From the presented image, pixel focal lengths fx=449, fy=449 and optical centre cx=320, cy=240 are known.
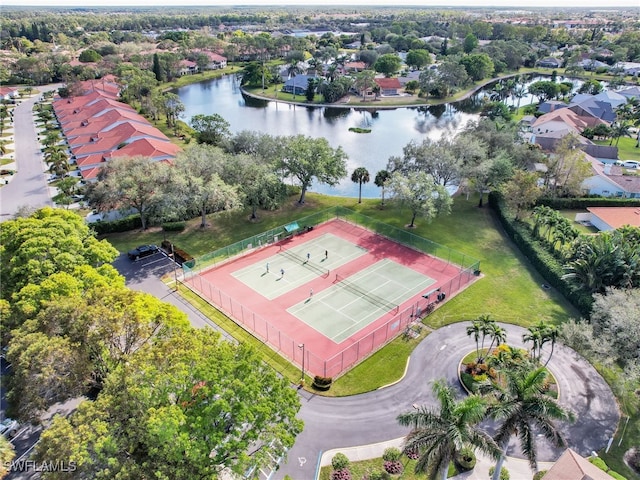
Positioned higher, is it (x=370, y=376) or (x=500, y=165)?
(x=500, y=165)

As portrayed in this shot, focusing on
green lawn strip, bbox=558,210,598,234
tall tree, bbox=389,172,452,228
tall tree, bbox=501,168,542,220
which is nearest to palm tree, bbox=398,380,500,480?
tall tree, bbox=389,172,452,228

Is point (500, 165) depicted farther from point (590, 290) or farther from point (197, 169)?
point (197, 169)

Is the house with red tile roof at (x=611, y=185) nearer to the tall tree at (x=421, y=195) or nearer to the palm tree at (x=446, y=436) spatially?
the tall tree at (x=421, y=195)

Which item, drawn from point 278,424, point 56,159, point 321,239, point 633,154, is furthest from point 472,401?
point 633,154

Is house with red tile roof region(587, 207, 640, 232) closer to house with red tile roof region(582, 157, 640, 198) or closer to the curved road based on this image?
house with red tile roof region(582, 157, 640, 198)

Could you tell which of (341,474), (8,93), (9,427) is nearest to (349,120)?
(8,93)

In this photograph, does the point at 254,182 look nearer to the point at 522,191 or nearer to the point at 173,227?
the point at 173,227

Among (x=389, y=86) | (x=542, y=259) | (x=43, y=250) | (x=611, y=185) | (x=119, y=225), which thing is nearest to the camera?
(x=43, y=250)
